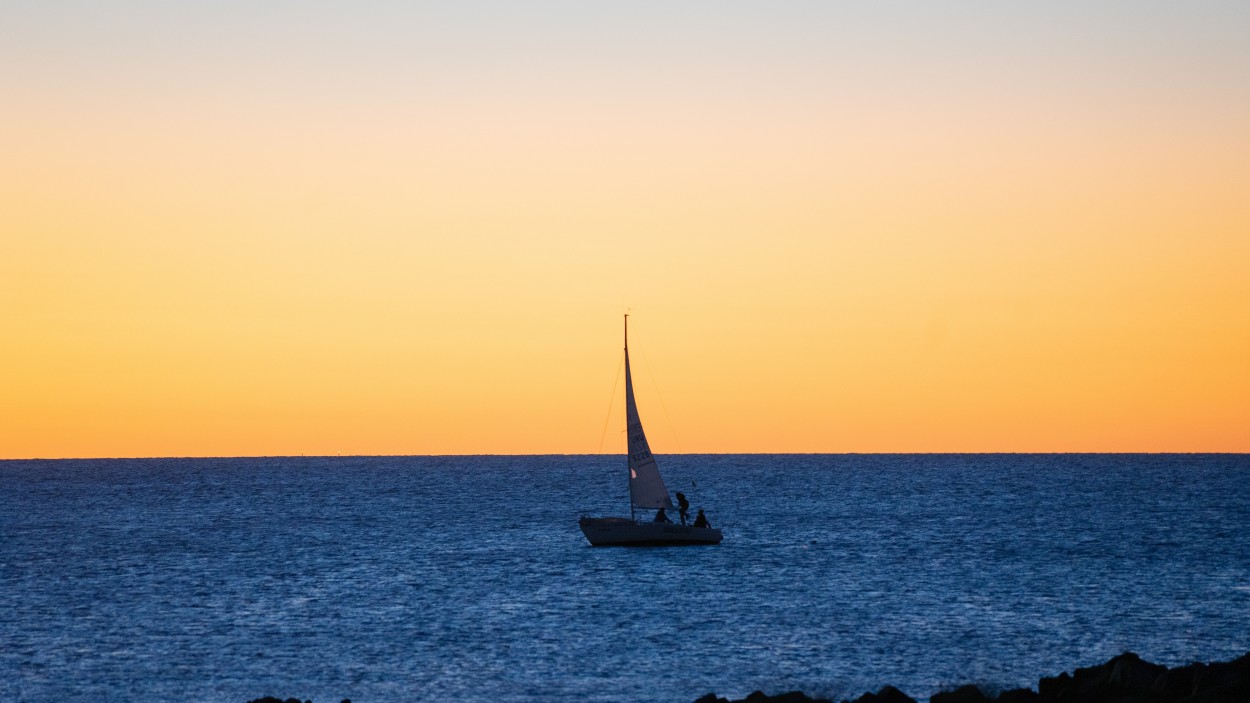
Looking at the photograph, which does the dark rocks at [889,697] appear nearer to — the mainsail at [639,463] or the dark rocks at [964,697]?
the dark rocks at [964,697]

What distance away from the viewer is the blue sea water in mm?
39812

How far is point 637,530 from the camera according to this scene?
7319 centimetres

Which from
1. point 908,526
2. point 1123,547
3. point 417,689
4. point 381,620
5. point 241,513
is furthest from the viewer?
point 241,513

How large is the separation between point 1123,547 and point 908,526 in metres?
23.8

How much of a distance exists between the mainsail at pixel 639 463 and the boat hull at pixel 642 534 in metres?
2.01

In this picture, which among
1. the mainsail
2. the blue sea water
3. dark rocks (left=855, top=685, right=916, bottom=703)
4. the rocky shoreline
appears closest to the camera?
the rocky shoreline

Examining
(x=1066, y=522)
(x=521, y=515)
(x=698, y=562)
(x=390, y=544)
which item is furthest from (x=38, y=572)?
(x=1066, y=522)

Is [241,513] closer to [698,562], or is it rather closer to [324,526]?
[324,526]

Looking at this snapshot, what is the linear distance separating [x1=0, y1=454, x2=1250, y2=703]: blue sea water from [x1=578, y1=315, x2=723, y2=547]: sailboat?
1406 mm

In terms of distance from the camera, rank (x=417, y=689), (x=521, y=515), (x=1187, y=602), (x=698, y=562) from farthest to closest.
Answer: (x=521, y=515) → (x=698, y=562) → (x=1187, y=602) → (x=417, y=689)

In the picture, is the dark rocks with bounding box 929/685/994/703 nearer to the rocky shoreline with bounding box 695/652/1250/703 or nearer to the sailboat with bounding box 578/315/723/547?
the rocky shoreline with bounding box 695/652/1250/703

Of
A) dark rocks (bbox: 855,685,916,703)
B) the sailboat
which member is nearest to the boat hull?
the sailboat

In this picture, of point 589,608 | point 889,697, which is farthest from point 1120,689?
point 589,608

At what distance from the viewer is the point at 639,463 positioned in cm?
6962
